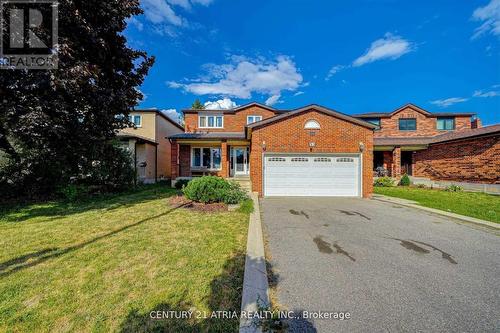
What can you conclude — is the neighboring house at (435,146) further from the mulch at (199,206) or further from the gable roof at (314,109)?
the mulch at (199,206)

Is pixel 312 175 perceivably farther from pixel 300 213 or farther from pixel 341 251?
pixel 341 251

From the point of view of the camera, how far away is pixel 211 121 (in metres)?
19.8

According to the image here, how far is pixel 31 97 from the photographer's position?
22.3 feet

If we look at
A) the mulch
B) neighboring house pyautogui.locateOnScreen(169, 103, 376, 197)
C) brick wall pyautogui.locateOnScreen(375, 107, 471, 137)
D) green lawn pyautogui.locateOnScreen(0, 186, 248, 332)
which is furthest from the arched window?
brick wall pyautogui.locateOnScreen(375, 107, 471, 137)

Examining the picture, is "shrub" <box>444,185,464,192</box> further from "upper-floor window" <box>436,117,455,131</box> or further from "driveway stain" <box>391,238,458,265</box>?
"driveway stain" <box>391,238,458,265</box>

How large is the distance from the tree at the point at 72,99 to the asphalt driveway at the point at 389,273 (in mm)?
7393

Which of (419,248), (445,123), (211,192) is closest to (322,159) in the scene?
(211,192)

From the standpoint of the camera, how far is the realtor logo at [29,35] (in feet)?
21.4

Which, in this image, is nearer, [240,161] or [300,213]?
[300,213]

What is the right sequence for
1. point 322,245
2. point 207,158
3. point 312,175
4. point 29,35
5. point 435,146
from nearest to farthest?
1. point 322,245
2. point 29,35
3. point 312,175
4. point 435,146
5. point 207,158

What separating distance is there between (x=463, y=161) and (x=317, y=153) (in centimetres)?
1169

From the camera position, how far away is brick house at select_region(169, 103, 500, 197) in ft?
38.1

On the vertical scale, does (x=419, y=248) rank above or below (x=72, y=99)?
below

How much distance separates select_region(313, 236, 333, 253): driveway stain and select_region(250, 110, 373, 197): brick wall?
6598 mm
